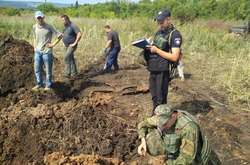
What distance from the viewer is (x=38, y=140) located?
287 inches

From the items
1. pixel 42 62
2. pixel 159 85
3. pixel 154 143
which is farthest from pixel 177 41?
pixel 42 62

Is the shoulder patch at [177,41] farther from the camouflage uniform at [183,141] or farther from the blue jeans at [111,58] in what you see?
the blue jeans at [111,58]

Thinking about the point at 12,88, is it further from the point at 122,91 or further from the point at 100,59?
the point at 100,59

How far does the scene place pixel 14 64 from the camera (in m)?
11.7

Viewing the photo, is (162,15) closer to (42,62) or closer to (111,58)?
(42,62)

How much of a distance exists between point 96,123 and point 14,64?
4645 millimetres

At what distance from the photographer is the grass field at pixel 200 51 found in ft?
36.6

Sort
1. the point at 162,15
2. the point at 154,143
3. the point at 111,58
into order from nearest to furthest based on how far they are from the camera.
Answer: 1. the point at 154,143
2. the point at 162,15
3. the point at 111,58

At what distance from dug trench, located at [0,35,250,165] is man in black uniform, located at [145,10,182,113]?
0.80 metres

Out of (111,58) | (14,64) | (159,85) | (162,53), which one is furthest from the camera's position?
(111,58)

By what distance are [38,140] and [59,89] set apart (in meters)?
3.41

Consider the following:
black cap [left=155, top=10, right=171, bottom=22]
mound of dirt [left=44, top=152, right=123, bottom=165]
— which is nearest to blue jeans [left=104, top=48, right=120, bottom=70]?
black cap [left=155, top=10, right=171, bottom=22]

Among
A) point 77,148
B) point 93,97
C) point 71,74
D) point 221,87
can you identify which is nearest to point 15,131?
point 77,148

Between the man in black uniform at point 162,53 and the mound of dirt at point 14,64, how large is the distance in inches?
176
